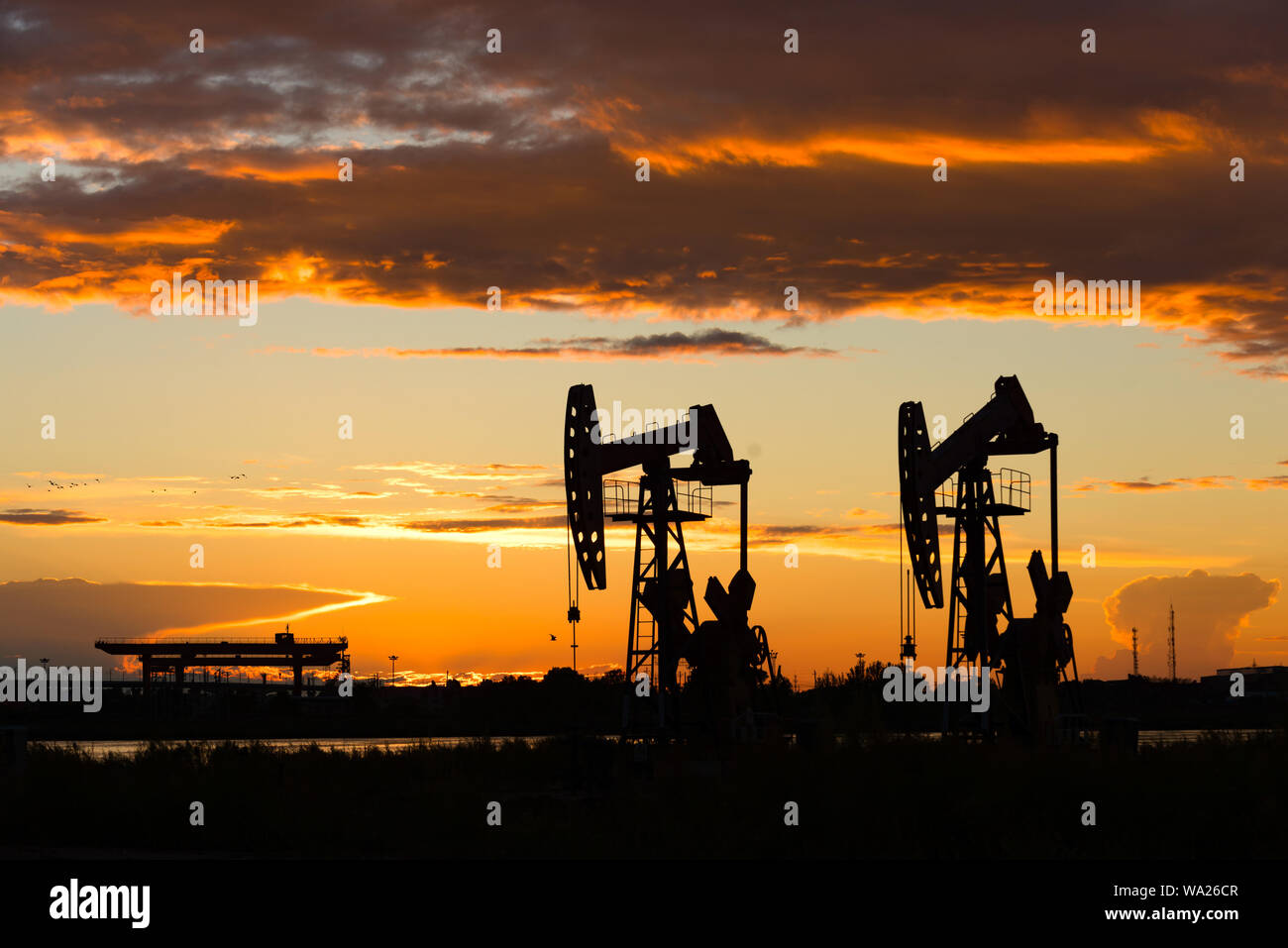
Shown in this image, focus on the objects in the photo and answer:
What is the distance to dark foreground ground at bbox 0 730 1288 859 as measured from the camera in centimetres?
2150

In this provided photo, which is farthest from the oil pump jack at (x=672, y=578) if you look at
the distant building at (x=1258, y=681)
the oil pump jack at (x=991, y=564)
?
the distant building at (x=1258, y=681)

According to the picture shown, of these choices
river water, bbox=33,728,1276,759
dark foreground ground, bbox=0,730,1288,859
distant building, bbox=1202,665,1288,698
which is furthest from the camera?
distant building, bbox=1202,665,1288,698

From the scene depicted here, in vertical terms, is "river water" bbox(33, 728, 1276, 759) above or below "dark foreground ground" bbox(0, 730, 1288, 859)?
below

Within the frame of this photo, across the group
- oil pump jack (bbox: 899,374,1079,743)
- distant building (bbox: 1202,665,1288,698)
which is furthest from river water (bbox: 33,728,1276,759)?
distant building (bbox: 1202,665,1288,698)

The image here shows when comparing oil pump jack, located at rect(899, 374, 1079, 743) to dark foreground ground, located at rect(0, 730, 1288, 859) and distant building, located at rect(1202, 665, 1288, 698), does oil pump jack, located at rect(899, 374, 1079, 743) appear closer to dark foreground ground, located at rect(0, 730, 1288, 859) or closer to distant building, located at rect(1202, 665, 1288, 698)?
dark foreground ground, located at rect(0, 730, 1288, 859)

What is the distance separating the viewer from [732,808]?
2400 cm

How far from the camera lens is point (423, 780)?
33500 millimetres

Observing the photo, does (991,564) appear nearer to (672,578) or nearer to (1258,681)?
(672,578)

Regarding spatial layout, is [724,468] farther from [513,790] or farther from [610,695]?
[610,695]

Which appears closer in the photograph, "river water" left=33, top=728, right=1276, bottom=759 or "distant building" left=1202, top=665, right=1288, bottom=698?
"river water" left=33, top=728, right=1276, bottom=759

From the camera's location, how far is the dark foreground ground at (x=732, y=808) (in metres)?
21.5

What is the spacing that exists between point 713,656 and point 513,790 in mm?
6628
